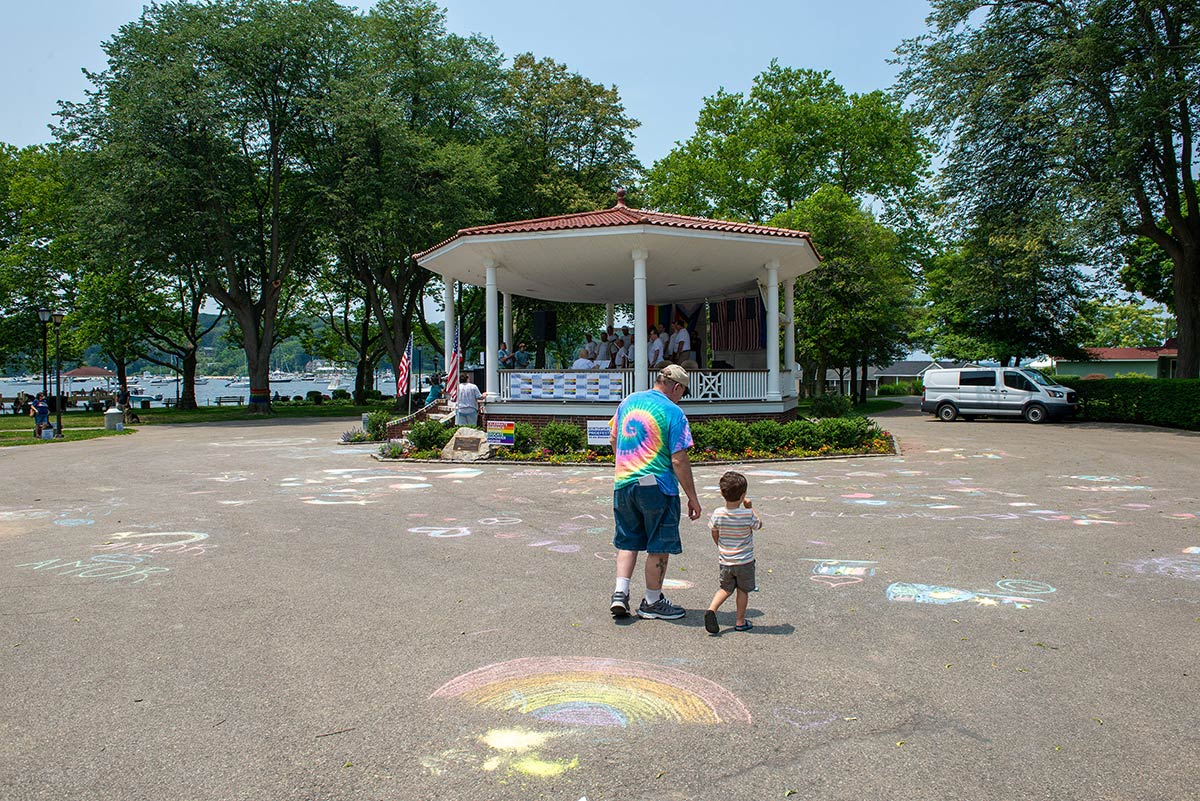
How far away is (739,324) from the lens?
77.8ft

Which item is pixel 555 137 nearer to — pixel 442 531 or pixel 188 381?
pixel 188 381

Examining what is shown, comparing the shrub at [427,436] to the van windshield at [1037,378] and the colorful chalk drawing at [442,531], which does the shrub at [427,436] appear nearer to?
the colorful chalk drawing at [442,531]

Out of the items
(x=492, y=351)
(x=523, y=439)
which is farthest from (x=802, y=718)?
(x=492, y=351)

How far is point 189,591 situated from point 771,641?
4.46 meters

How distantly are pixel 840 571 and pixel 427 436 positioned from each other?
11339mm

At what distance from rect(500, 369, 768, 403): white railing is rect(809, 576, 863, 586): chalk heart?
1090 cm

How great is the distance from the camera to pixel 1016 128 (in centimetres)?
2605

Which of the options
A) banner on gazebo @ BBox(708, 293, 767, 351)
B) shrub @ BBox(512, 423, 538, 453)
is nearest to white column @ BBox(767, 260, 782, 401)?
banner on gazebo @ BBox(708, 293, 767, 351)

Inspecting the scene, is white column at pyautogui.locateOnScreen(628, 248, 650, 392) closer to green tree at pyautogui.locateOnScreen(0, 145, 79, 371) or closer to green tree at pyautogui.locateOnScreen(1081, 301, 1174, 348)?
green tree at pyautogui.locateOnScreen(0, 145, 79, 371)

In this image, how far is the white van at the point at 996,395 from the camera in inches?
1032

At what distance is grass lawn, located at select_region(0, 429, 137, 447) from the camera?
73.9 ft

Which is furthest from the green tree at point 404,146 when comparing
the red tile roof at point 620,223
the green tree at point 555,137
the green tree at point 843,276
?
the red tile roof at point 620,223

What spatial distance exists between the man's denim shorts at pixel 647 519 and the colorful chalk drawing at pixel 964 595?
1.84 metres

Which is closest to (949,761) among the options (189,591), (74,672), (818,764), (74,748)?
(818,764)
